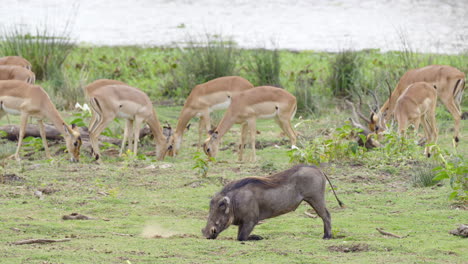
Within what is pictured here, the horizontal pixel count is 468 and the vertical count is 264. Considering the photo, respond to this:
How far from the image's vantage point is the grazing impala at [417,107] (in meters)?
12.2

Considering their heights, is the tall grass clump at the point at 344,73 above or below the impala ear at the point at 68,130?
above

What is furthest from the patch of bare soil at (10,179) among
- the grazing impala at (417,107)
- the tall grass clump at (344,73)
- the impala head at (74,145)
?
the tall grass clump at (344,73)

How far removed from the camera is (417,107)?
1216 centimetres

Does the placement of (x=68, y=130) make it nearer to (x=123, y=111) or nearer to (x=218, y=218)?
(x=123, y=111)

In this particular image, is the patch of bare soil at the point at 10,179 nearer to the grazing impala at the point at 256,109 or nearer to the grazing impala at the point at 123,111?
the grazing impala at the point at 123,111

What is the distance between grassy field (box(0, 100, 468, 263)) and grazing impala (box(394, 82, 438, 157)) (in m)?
1.24

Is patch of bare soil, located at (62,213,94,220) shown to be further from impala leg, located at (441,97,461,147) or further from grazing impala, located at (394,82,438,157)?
impala leg, located at (441,97,461,147)

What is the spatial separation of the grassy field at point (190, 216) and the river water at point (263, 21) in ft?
38.0

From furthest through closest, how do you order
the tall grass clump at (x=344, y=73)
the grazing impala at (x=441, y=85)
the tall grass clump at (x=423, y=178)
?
the tall grass clump at (x=344, y=73)
the grazing impala at (x=441, y=85)
the tall grass clump at (x=423, y=178)

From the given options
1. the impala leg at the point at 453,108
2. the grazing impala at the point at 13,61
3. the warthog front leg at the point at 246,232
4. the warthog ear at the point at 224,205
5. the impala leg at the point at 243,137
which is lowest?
the impala leg at the point at 243,137

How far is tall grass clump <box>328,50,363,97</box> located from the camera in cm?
1548

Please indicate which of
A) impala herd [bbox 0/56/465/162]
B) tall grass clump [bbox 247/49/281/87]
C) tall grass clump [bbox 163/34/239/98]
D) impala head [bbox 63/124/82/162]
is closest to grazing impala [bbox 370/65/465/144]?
impala herd [bbox 0/56/465/162]

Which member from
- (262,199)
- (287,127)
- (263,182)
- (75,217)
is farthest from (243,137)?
(262,199)

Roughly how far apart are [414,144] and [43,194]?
185 inches
